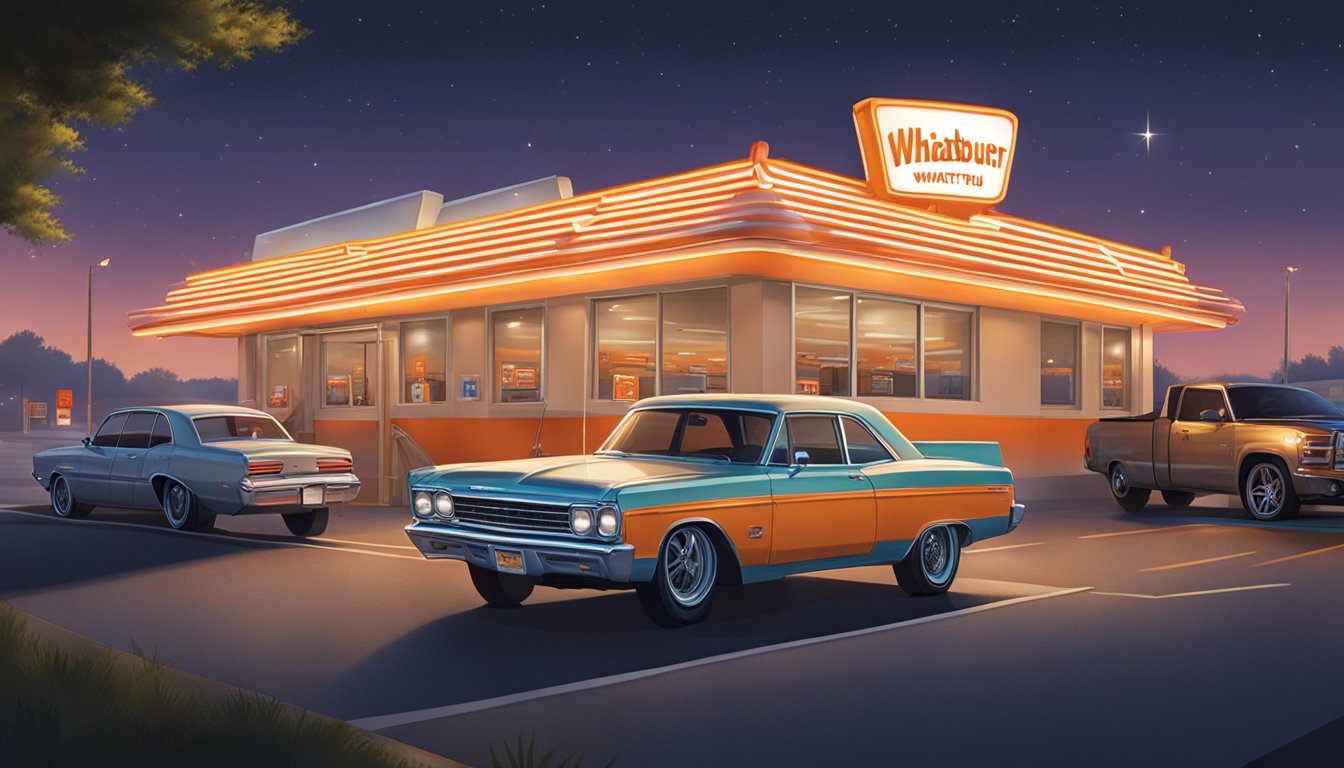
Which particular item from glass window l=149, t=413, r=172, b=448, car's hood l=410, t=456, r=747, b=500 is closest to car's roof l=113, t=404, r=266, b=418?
glass window l=149, t=413, r=172, b=448

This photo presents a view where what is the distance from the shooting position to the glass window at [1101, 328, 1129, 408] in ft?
88.1

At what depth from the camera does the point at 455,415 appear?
23.7m

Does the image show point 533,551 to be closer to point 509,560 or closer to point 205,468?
point 509,560

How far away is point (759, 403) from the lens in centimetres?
998

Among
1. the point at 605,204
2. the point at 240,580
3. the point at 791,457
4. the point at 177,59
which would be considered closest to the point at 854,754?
the point at 791,457

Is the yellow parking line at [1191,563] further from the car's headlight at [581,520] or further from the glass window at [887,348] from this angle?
the glass window at [887,348]

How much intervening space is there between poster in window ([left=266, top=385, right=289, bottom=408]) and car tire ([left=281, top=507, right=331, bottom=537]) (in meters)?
13.1

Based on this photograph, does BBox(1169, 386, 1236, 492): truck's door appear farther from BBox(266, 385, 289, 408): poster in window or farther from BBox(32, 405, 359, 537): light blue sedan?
BBox(266, 385, 289, 408): poster in window

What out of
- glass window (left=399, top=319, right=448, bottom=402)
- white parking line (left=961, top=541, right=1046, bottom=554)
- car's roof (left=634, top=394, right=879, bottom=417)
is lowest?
white parking line (left=961, top=541, right=1046, bottom=554)

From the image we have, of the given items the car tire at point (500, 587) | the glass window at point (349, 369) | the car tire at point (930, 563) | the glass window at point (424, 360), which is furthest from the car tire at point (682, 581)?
the glass window at point (349, 369)

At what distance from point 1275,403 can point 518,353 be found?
41.2 ft

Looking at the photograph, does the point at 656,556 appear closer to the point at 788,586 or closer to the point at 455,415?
the point at 788,586

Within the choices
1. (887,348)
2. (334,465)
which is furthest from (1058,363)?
(334,465)

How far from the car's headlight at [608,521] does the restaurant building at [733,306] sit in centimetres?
877
